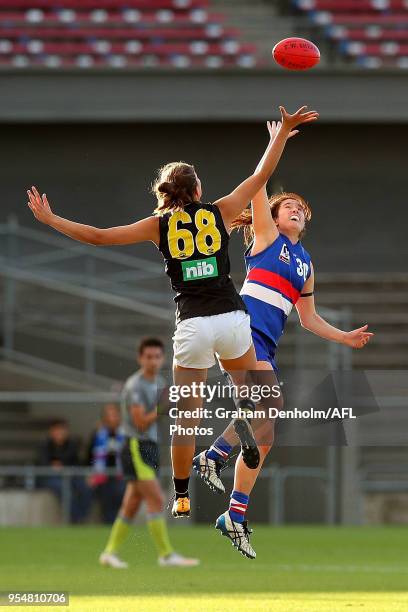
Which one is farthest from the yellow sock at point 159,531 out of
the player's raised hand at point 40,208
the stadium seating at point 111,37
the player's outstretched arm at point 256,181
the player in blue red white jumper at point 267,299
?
the stadium seating at point 111,37

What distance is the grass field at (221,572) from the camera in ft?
32.0

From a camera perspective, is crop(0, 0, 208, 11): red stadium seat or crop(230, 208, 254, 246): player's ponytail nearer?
crop(230, 208, 254, 246): player's ponytail

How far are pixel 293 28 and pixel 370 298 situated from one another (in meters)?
4.56

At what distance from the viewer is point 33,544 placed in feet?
51.4

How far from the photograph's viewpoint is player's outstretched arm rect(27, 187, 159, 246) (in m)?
7.82

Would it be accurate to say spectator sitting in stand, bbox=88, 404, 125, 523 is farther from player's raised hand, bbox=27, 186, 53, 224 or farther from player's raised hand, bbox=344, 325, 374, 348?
player's raised hand, bbox=27, 186, 53, 224

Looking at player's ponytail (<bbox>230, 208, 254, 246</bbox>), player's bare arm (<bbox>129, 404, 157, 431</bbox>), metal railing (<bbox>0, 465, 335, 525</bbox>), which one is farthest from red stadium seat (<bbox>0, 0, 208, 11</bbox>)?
player's ponytail (<bbox>230, 208, 254, 246</bbox>)

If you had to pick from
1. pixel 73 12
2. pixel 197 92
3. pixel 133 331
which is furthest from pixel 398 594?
pixel 73 12

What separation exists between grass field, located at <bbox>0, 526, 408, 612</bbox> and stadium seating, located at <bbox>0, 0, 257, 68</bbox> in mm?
7812

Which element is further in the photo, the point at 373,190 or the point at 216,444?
the point at 373,190

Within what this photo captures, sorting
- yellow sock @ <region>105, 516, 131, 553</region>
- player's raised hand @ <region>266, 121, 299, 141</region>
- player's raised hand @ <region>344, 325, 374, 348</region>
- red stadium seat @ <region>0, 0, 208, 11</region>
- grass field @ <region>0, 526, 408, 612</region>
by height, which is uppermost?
red stadium seat @ <region>0, 0, 208, 11</region>

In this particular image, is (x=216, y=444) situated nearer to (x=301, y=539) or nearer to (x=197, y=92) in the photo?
(x=301, y=539)

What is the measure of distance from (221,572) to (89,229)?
18.5 feet

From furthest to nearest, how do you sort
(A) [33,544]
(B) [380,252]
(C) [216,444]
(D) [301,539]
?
(B) [380,252], (D) [301,539], (A) [33,544], (C) [216,444]
